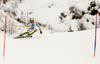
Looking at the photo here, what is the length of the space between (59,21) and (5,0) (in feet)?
16.0

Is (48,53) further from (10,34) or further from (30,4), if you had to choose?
(30,4)

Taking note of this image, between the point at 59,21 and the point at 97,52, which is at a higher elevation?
the point at 59,21

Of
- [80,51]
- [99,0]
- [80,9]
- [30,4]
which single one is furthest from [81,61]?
[30,4]

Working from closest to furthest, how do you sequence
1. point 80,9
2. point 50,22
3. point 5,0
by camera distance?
1. point 50,22
2. point 80,9
3. point 5,0

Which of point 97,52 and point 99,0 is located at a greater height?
point 99,0

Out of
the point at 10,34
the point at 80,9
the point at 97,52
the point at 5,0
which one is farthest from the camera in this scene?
the point at 5,0

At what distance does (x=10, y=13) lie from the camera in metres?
8.27

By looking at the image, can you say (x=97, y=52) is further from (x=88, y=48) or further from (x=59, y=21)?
(x=59, y=21)

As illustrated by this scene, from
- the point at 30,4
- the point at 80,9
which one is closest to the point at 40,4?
the point at 30,4

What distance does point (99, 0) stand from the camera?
8.55 meters

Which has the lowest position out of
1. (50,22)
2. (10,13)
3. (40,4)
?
(50,22)

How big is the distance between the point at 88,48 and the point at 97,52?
1.08 feet

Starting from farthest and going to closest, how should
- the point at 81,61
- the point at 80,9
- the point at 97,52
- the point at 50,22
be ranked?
the point at 80,9 → the point at 50,22 → the point at 97,52 → the point at 81,61

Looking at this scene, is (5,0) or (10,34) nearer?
(10,34)
